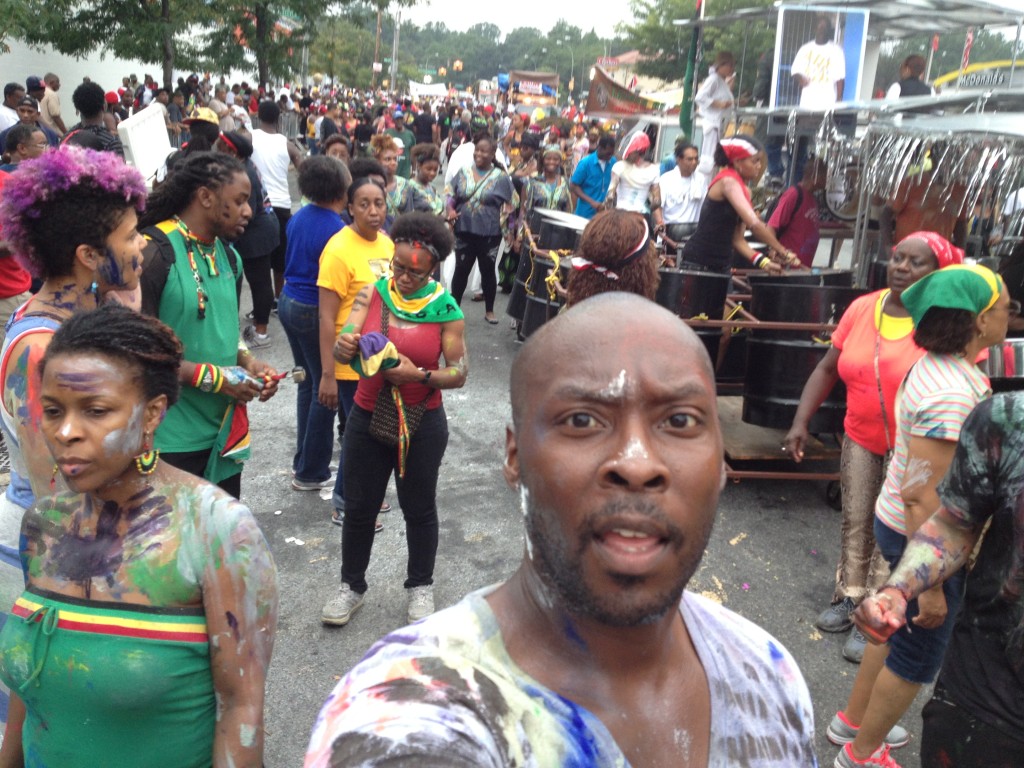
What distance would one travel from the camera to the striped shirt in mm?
2881

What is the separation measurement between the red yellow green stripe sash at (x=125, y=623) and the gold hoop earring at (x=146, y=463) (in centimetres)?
32

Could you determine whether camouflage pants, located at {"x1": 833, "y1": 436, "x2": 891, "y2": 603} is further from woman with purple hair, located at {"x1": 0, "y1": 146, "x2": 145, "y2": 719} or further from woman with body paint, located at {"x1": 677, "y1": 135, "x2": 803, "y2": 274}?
woman with purple hair, located at {"x1": 0, "y1": 146, "x2": 145, "y2": 719}

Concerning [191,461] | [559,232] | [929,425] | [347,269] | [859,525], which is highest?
[559,232]

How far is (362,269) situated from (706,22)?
8724 mm

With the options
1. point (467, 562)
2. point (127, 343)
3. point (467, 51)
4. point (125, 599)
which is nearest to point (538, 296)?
point (467, 562)

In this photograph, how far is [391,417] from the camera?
3.74m

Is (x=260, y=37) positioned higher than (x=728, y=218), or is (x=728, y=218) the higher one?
(x=260, y=37)

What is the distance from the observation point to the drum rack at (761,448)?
544 centimetres

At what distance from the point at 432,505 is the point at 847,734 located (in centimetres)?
199

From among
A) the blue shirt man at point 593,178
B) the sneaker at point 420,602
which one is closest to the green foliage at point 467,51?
the blue shirt man at point 593,178

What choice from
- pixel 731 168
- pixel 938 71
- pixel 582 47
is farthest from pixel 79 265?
pixel 582 47

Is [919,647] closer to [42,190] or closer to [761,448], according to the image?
[761,448]

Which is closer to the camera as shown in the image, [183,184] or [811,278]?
[183,184]

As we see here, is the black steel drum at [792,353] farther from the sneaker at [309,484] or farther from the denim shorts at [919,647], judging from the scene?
the sneaker at [309,484]
